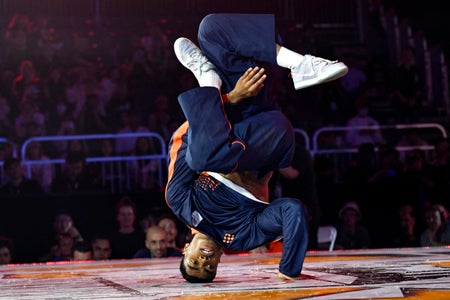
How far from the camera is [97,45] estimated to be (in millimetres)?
10812

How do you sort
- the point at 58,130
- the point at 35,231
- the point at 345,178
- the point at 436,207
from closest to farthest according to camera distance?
the point at 436,207 → the point at 35,231 → the point at 345,178 → the point at 58,130

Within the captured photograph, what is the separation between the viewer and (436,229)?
268 inches

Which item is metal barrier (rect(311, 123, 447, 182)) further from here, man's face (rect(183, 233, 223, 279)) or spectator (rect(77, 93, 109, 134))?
man's face (rect(183, 233, 223, 279))

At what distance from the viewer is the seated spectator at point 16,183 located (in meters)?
7.71

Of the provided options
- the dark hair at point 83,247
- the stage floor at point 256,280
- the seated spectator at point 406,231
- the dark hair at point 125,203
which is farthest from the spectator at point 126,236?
the seated spectator at point 406,231

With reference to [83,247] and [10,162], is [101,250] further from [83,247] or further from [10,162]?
[10,162]

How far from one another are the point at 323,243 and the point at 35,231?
262 centimetres

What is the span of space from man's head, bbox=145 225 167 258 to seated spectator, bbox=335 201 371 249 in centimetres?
170

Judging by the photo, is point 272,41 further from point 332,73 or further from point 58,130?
point 58,130

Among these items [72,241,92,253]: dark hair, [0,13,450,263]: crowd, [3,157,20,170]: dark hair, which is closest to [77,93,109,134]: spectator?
[0,13,450,263]: crowd

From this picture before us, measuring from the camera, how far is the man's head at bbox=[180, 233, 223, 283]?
3754mm

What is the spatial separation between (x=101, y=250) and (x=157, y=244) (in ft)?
2.25

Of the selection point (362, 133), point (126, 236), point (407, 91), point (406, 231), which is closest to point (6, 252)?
point (126, 236)

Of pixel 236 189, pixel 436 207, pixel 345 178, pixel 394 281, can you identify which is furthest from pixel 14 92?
pixel 394 281
